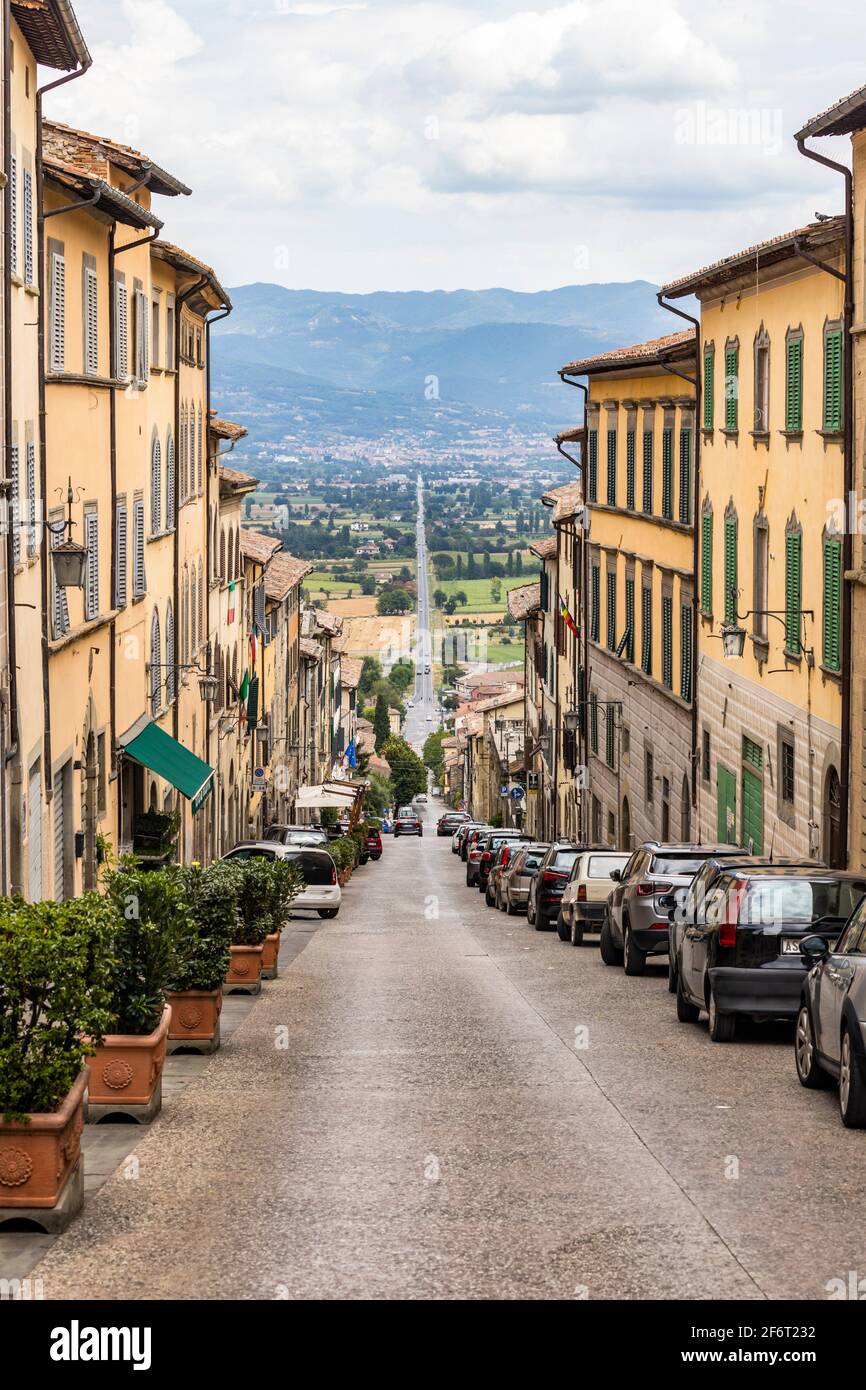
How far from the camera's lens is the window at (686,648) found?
38.1m

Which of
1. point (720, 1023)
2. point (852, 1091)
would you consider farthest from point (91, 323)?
point (852, 1091)

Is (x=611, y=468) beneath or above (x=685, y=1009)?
above

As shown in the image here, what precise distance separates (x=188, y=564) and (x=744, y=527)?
12.3 meters

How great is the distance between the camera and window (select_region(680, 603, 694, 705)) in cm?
3806

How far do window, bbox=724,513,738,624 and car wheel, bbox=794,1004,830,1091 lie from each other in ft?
62.8

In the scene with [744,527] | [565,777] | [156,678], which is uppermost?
[744,527]

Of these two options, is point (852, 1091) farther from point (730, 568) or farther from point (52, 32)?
point (730, 568)

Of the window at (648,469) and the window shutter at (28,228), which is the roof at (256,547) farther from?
the window shutter at (28,228)

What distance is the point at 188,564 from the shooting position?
→ 39.3m

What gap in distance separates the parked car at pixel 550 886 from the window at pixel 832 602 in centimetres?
807

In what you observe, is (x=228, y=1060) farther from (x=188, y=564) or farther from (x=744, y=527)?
(x=188, y=564)

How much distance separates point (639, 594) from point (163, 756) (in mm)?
16173

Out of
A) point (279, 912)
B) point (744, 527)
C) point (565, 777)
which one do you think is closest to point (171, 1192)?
point (279, 912)

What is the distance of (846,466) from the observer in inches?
968
